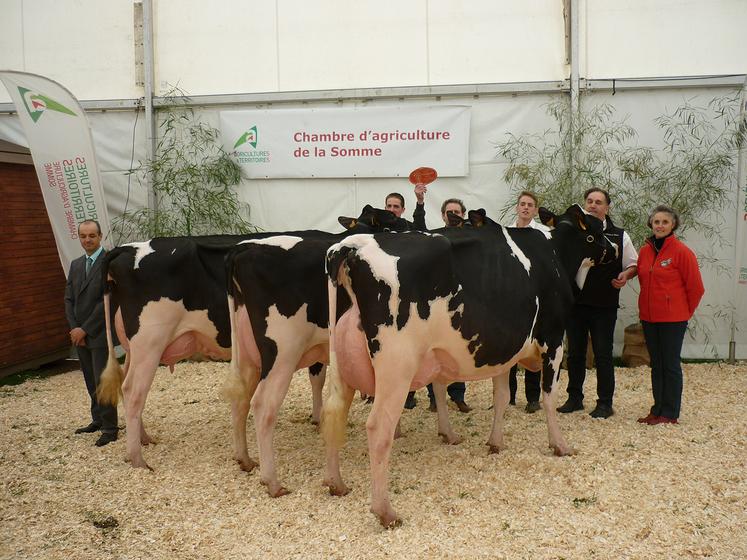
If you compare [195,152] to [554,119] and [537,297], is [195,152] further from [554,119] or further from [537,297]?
[537,297]

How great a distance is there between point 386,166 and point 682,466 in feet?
17.8

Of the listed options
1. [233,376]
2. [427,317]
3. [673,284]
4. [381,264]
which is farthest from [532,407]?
[381,264]

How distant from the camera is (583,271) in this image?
5797 mm

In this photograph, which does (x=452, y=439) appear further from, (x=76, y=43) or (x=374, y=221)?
(x=76, y=43)

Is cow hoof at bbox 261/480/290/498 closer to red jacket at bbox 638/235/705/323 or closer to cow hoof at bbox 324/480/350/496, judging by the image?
cow hoof at bbox 324/480/350/496

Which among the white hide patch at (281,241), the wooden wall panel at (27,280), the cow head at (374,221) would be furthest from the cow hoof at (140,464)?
the wooden wall panel at (27,280)

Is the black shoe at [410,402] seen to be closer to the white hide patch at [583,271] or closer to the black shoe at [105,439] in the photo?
the white hide patch at [583,271]

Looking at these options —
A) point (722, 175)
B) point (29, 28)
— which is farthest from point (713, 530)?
point (29, 28)

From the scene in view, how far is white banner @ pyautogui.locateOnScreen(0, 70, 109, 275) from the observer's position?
8234 millimetres

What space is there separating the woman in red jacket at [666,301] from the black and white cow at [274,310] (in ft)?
9.20

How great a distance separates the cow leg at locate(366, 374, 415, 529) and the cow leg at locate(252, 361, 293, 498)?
85 cm

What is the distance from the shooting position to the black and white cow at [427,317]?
13.5ft

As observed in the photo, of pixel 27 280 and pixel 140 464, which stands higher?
pixel 27 280

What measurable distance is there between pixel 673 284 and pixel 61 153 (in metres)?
6.95
